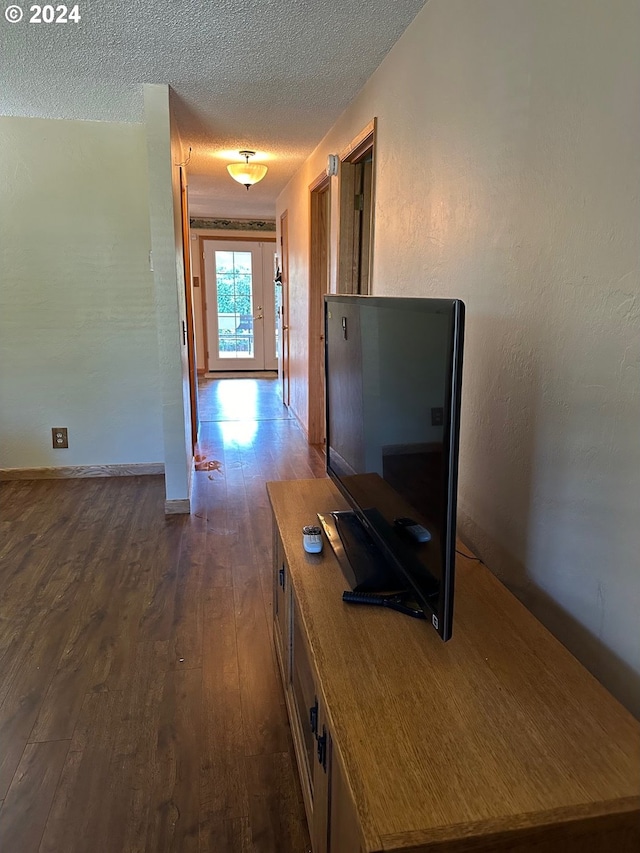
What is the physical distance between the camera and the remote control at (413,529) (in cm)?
114

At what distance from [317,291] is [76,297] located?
184cm

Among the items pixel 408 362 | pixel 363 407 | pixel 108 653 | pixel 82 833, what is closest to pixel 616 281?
pixel 408 362


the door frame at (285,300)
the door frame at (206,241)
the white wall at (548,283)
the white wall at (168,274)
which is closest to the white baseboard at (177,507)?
the white wall at (168,274)

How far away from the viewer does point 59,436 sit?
155 inches

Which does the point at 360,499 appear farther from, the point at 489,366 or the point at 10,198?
the point at 10,198

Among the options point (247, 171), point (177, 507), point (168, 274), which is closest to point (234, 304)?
point (247, 171)

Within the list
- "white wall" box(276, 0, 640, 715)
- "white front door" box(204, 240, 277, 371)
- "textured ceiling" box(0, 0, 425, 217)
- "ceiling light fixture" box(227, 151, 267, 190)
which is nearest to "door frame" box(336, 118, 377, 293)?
"textured ceiling" box(0, 0, 425, 217)

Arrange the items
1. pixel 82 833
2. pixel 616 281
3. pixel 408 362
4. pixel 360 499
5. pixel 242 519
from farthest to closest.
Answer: pixel 242 519
pixel 360 499
pixel 82 833
pixel 408 362
pixel 616 281

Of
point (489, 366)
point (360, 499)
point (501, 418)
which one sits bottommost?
point (360, 499)

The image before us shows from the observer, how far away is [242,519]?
3262 millimetres

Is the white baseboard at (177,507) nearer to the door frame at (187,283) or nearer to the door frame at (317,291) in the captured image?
the door frame at (187,283)

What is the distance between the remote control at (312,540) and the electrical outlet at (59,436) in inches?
114

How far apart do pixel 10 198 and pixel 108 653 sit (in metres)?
3.01

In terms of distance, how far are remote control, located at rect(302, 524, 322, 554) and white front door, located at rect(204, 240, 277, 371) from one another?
7.42 meters
